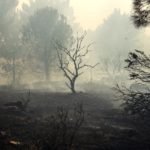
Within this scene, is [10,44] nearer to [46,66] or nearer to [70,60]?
[46,66]

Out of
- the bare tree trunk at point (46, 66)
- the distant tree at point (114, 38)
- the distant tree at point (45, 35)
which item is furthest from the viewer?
the distant tree at point (114, 38)

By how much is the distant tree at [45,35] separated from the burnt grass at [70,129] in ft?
81.8

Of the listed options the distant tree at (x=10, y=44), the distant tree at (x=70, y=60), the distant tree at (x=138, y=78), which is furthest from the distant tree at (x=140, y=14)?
the distant tree at (x=10, y=44)

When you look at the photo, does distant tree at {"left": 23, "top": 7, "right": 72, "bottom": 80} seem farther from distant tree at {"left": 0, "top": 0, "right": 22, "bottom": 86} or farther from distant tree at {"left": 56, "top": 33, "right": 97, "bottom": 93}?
distant tree at {"left": 0, "top": 0, "right": 22, "bottom": 86}

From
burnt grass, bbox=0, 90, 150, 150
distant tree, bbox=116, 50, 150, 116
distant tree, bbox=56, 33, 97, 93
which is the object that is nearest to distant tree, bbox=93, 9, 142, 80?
distant tree, bbox=56, 33, 97, 93

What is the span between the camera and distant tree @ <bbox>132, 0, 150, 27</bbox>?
41.9 ft

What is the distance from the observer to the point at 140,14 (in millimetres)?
12898

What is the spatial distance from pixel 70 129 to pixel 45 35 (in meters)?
37.8

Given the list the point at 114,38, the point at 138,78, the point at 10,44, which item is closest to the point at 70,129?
the point at 138,78

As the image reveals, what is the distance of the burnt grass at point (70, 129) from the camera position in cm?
1272

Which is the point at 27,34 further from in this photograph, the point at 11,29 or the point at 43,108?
the point at 43,108

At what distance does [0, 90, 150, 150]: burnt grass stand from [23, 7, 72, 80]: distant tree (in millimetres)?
24947

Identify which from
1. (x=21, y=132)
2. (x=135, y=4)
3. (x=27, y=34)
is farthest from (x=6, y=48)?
(x=135, y=4)

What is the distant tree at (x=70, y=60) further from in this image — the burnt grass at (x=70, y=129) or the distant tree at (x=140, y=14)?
the distant tree at (x=140, y=14)
